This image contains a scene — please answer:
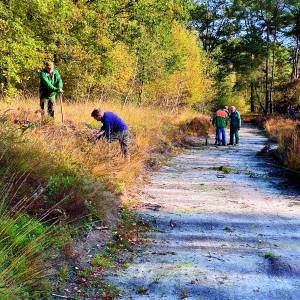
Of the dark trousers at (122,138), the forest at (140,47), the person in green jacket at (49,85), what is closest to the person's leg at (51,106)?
the person in green jacket at (49,85)

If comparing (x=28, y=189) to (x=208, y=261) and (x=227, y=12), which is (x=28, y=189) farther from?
(x=227, y=12)

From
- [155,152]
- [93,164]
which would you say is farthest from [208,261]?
[155,152]

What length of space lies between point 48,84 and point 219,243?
7106 mm

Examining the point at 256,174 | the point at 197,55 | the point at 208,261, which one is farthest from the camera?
the point at 197,55

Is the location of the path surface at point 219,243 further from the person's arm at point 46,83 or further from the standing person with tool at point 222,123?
the standing person with tool at point 222,123

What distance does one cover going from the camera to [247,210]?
7566 mm

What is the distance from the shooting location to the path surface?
4465mm

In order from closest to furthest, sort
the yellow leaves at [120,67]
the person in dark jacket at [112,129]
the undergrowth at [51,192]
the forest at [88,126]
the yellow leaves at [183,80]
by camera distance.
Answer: the undergrowth at [51,192] → the forest at [88,126] → the person in dark jacket at [112,129] → the yellow leaves at [120,67] → the yellow leaves at [183,80]

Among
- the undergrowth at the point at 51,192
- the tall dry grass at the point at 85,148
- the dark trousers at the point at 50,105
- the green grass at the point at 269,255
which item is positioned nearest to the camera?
the undergrowth at the point at 51,192

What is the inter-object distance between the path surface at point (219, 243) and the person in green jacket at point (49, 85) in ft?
11.9

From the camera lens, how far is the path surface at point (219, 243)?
4465mm

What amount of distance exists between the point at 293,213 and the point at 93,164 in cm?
368

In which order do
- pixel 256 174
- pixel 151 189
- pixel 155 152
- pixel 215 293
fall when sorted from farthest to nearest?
pixel 155 152 → pixel 256 174 → pixel 151 189 → pixel 215 293

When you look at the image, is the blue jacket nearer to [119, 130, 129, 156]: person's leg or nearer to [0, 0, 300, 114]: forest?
[119, 130, 129, 156]: person's leg
